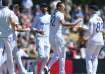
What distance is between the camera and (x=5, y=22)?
21.7 m

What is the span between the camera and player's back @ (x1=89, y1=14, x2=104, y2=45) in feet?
76.5

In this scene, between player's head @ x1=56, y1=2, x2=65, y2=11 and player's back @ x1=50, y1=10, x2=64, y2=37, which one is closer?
player's back @ x1=50, y1=10, x2=64, y2=37

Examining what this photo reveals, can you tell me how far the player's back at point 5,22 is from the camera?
70.7ft

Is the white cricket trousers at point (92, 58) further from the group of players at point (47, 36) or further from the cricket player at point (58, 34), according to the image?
the cricket player at point (58, 34)

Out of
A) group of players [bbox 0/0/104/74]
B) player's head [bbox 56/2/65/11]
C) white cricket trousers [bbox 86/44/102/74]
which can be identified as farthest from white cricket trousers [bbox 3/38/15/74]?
white cricket trousers [bbox 86/44/102/74]

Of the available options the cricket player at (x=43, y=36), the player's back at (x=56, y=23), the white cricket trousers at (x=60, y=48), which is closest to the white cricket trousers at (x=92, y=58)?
the white cricket trousers at (x=60, y=48)

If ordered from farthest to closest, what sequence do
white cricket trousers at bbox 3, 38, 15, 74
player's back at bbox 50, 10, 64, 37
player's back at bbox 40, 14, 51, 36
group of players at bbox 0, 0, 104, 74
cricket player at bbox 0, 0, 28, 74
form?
1. player's back at bbox 40, 14, 51, 36
2. player's back at bbox 50, 10, 64, 37
3. white cricket trousers at bbox 3, 38, 15, 74
4. group of players at bbox 0, 0, 104, 74
5. cricket player at bbox 0, 0, 28, 74

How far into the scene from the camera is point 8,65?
72.3 ft

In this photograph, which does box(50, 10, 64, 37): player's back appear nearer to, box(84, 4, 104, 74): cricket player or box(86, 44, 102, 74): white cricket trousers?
box(84, 4, 104, 74): cricket player

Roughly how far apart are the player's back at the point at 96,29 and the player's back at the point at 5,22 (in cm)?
292

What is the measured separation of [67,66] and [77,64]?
4.65 ft

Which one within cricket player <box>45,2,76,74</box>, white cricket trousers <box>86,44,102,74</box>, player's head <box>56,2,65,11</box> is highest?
player's head <box>56,2,65,11</box>

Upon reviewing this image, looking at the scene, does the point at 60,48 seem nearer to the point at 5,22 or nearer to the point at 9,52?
the point at 9,52

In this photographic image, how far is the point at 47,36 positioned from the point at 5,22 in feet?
7.58
